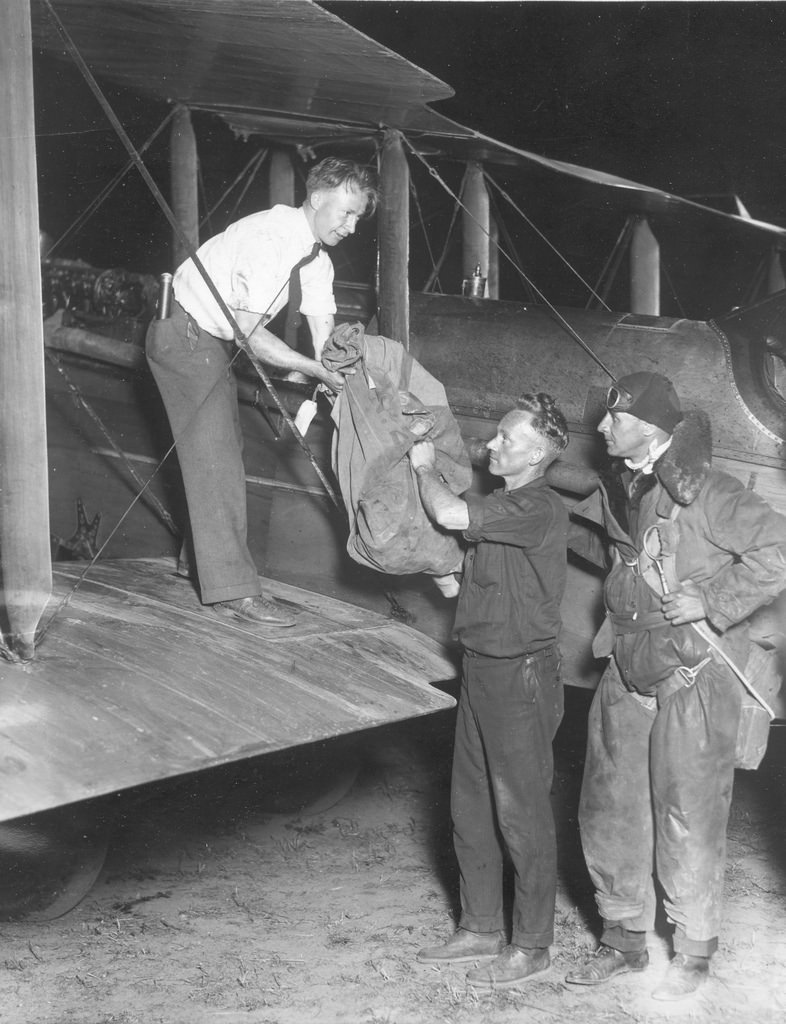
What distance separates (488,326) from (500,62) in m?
5.29

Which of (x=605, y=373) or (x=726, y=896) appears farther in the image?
(x=726, y=896)

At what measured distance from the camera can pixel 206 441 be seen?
470cm

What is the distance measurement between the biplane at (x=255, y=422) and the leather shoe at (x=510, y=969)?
0.92 meters

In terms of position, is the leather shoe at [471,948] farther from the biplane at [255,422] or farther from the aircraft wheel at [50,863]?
the aircraft wheel at [50,863]

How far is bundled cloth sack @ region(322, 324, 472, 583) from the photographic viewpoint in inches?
166

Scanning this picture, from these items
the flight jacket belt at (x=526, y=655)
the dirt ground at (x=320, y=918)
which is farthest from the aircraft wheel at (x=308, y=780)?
the flight jacket belt at (x=526, y=655)

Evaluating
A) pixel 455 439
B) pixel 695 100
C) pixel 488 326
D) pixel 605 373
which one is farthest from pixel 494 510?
pixel 695 100

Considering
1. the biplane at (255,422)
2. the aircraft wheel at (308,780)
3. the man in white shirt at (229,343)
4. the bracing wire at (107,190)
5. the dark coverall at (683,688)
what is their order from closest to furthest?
the biplane at (255,422), the dark coverall at (683,688), the man in white shirt at (229,343), the bracing wire at (107,190), the aircraft wheel at (308,780)

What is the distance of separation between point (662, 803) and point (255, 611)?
1.74 metres

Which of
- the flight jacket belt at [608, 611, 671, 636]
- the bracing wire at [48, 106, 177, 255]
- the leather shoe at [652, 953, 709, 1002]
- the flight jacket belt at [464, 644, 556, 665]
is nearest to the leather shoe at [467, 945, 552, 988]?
the leather shoe at [652, 953, 709, 1002]

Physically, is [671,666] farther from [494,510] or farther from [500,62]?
[500,62]

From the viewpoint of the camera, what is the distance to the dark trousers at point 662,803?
3.97 m

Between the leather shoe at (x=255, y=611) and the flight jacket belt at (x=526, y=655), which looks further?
the leather shoe at (x=255, y=611)

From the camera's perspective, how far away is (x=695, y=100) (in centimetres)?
903
